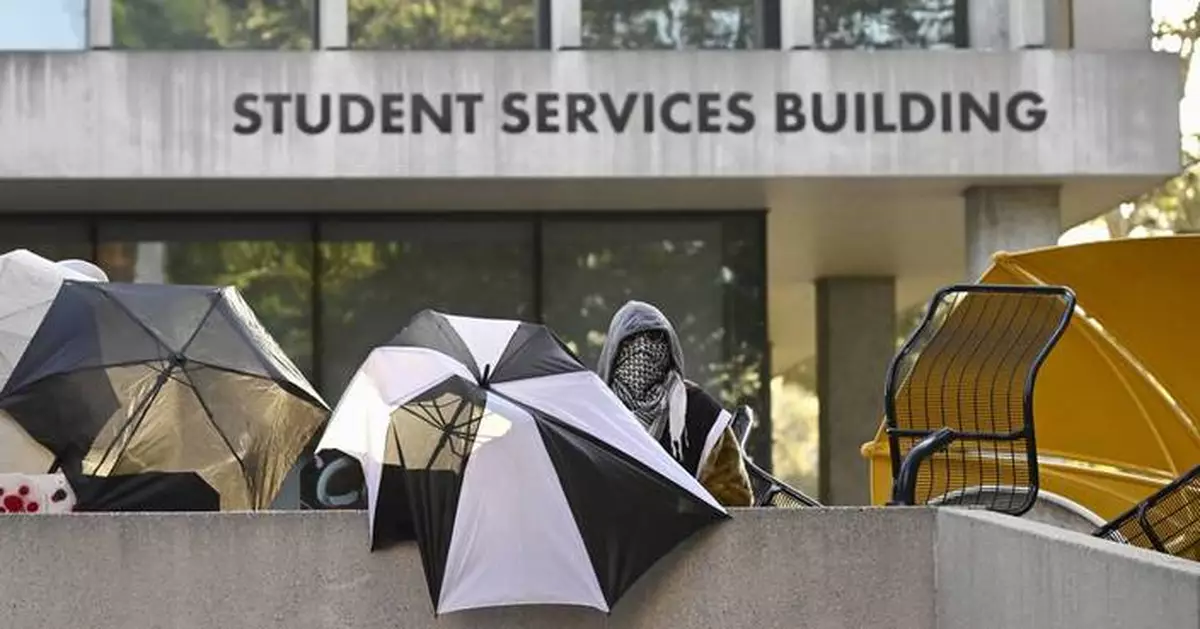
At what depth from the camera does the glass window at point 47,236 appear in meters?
15.2

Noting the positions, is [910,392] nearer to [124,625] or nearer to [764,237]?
[124,625]

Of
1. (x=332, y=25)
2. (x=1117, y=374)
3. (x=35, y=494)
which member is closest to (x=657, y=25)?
(x=332, y=25)

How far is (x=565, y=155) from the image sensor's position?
13516 mm

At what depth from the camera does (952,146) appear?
1370cm

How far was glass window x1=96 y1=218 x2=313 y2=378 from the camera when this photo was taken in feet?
50.1

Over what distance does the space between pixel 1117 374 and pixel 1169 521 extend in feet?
6.48

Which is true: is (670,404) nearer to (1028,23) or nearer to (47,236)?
(1028,23)

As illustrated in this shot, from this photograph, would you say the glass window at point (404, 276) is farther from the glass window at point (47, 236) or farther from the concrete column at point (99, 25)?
the concrete column at point (99, 25)

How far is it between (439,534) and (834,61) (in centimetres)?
867

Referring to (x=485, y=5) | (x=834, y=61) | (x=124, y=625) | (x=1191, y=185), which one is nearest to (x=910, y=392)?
(x=124, y=625)

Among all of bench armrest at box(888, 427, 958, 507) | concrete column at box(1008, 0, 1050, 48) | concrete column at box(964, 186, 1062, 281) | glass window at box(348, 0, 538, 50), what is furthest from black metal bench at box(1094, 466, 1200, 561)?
glass window at box(348, 0, 538, 50)

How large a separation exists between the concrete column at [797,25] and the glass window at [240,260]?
4.04 m

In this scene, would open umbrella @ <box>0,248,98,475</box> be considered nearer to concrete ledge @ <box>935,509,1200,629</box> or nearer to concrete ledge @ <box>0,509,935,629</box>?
concrete ledge @ <box>0,509,935,629</box>

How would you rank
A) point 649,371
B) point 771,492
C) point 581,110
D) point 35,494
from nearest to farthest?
point 35,494 → point 649,371 → point 771,492 → point 581,110
